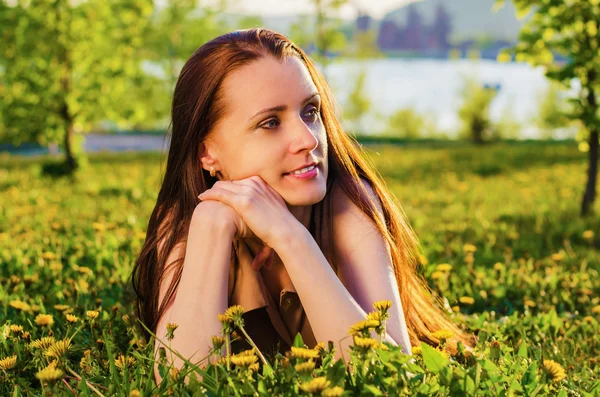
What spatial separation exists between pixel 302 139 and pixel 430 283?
5.24 ft

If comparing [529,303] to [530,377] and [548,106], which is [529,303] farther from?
[548,106]

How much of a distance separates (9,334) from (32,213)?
151 inches

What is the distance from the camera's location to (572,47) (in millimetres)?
5590

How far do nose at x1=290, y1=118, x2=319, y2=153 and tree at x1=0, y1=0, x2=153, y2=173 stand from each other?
8.08 metres

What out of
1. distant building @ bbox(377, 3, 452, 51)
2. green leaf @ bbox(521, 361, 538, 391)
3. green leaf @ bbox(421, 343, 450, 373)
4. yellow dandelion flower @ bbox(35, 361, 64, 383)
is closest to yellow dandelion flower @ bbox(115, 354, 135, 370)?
yellow dandelion flower @ bbox(35, 361, 64, 383)

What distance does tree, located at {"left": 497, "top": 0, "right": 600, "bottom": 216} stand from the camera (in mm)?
5492

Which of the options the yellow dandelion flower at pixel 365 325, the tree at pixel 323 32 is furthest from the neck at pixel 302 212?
the tree at pixel 323 32

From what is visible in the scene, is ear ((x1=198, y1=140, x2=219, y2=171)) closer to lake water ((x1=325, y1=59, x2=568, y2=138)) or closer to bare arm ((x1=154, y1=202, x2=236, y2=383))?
bare arm ((x1=154, y1=202, x2=236, y2=383))

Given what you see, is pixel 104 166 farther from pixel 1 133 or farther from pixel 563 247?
pixel 563 247

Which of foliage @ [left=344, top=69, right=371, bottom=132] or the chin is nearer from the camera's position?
the chin

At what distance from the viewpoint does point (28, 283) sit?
3.06 metres

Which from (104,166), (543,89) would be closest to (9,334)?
(104,166)

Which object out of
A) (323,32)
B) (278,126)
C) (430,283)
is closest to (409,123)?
(323,32)

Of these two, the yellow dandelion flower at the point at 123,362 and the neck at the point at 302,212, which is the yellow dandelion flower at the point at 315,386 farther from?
the neck at the point at 302,212
